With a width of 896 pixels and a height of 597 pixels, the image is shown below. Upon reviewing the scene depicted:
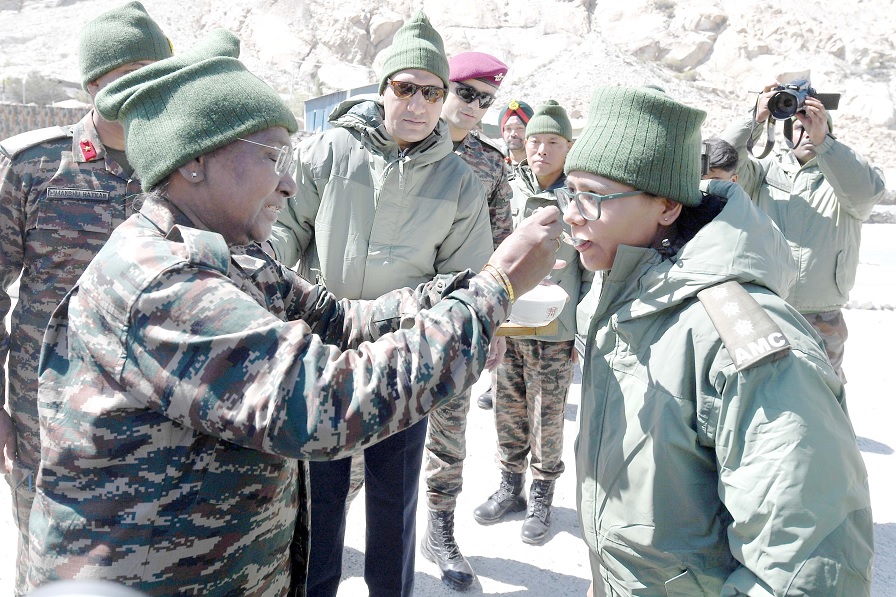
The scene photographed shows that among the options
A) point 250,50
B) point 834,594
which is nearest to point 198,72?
point 834,594

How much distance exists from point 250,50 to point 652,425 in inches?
1731

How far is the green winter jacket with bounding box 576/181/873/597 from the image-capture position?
134cm

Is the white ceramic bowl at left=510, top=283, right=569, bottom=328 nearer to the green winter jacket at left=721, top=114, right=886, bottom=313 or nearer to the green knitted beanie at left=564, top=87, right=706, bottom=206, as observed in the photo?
the green knitted beanie at left=564, top=87, right=706, bottom=206

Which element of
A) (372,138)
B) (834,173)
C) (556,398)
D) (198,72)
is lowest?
(556,398)

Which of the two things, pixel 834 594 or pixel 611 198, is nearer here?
pixel 834 594

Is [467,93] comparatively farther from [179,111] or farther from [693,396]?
[693,396]

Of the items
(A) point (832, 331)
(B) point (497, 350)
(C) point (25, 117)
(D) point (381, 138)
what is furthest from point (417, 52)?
(C) point (25, 117)

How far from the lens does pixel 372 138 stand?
288 centimetres

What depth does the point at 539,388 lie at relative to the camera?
3.82 meters

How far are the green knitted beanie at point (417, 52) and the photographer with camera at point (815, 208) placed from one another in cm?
230

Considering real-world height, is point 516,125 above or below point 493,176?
below

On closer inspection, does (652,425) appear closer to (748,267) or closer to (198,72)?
(748,267)

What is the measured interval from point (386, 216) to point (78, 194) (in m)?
1.16

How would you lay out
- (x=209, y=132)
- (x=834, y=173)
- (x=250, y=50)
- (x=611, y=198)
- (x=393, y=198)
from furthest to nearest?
1. (x=250, y=50)
2. (x=834, y=173)
3. (x=393, y=198)
4. (x=611, y=198)
5. (x=209, y=132)
